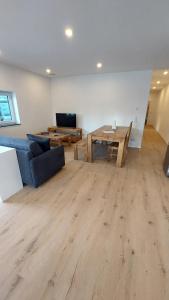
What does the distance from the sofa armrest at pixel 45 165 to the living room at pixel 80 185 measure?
20mm

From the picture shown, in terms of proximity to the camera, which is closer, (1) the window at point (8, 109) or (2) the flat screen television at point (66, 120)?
(1) the window at point (8, 109)

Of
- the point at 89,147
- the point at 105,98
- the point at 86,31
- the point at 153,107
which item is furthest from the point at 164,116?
the point at 86,31

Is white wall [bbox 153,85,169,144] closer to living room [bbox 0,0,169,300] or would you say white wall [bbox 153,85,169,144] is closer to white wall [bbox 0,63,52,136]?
living room [bbox 0,0,169,300]

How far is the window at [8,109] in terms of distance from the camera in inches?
166

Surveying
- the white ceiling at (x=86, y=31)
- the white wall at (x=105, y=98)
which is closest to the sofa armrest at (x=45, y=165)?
the white ceiling at (x=86, y=31)

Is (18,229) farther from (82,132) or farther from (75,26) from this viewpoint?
(82,132)

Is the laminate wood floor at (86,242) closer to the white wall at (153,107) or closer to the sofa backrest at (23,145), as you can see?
the sofa backrest at (23,145)

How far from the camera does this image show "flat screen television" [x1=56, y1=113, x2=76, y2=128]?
5617mm

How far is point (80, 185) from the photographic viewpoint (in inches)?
103

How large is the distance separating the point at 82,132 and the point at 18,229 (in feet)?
14.9

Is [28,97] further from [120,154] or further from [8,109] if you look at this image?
[120,154]

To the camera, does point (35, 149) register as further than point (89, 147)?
Result: No

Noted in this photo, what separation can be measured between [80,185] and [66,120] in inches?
147

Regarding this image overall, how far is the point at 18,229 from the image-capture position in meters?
1.69
